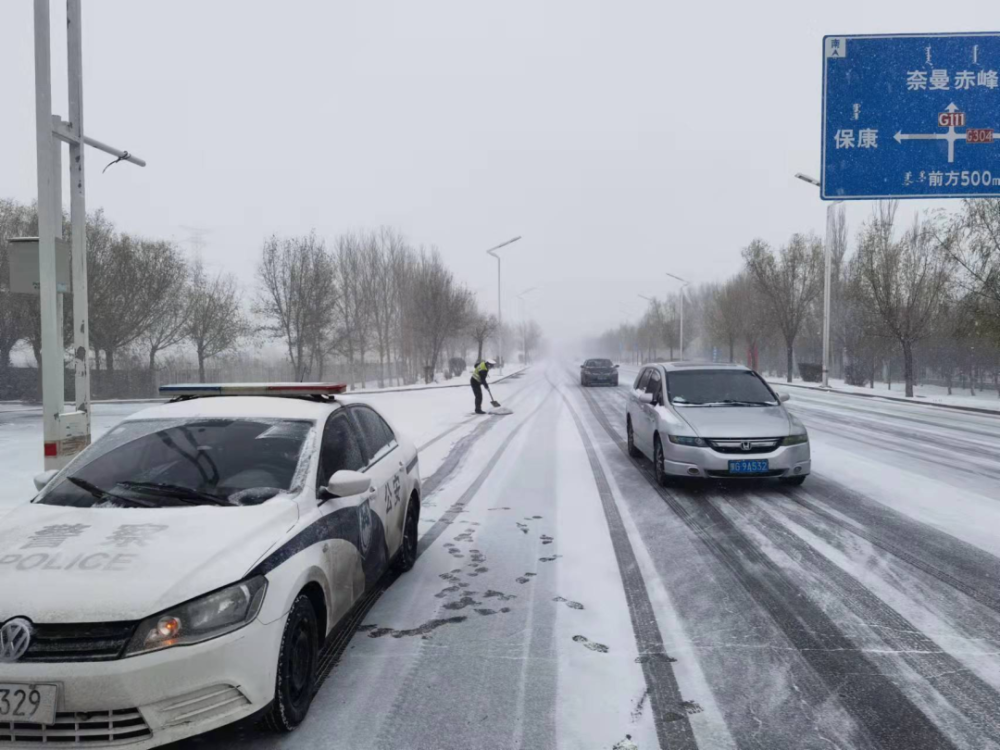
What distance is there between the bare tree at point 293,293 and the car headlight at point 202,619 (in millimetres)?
34949

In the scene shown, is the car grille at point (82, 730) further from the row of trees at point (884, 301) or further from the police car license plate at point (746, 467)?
the row of trees at point (884, 301)

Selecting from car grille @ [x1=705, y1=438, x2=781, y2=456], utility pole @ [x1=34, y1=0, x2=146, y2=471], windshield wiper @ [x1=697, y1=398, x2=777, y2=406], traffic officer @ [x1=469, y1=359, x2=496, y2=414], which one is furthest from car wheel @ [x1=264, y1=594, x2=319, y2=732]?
traffic officer @ [x1=469, y1=359, x2=496, y2=414]

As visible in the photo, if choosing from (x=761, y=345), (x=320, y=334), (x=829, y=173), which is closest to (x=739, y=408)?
(x=829, y=173)

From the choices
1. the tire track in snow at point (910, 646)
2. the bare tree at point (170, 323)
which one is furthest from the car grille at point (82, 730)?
the bare tree at point (170, 323)

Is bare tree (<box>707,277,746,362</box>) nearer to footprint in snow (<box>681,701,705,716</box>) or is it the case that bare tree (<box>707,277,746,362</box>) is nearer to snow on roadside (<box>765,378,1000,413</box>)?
snow on roadside (<box>765,378,1000,413</box>)

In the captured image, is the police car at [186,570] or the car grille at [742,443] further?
the car grille at [742,443]

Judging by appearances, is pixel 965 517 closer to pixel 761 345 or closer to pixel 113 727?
pixel 113 727

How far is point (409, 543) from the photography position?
210 inches

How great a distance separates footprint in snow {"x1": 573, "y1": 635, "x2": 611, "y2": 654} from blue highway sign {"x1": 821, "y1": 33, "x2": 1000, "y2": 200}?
1077cm

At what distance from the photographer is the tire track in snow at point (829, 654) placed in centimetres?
300

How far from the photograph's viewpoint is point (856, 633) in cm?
403

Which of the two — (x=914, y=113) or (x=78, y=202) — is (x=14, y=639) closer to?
(x=78, y=202)

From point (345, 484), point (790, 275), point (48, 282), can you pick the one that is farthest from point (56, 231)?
point (790, 275)

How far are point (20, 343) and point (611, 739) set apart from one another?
35.2 m
